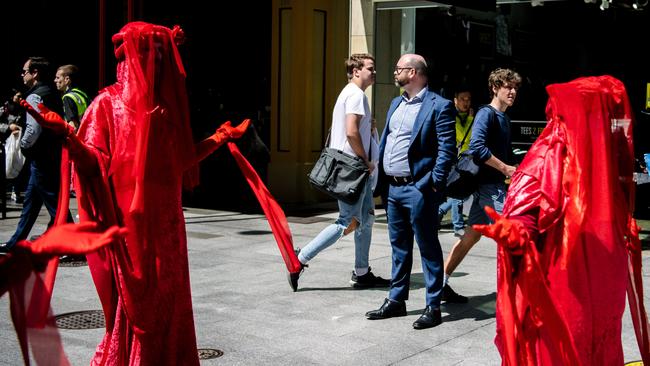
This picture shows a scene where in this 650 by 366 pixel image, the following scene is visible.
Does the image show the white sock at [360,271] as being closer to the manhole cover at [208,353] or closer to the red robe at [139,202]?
the manhole cover at [208,353]

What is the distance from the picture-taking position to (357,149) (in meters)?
7.77

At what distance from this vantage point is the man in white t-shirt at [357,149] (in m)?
7.76

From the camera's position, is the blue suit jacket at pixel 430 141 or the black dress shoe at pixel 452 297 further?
the black dress shoe at pixel 452 297

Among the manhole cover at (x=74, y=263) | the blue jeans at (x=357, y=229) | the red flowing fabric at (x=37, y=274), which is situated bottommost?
the manhole cover at (x=74, y=263)

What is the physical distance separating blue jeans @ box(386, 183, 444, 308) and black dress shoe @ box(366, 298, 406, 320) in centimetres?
4

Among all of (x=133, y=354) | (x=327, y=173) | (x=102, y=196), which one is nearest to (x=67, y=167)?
(x=102, y=196)

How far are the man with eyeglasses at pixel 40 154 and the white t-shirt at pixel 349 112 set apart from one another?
2.86 m

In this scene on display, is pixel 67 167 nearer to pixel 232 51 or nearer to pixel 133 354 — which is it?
pixel 133 354

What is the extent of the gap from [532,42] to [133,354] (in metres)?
10.4

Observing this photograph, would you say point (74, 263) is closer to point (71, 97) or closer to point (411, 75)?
point (71, 97)

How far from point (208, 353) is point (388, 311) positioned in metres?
1.56

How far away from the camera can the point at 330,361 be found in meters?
5.75

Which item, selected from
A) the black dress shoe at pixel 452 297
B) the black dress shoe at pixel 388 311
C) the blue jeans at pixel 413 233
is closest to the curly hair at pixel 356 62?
the blue jeans at pixel 413 233

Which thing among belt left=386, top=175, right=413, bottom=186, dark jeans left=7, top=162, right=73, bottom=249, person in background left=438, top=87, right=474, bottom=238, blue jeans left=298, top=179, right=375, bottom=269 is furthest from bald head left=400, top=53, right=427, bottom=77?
dark jeans left=7, top=162, right=73, bottom=249
